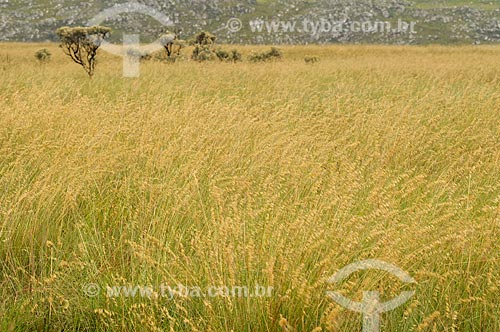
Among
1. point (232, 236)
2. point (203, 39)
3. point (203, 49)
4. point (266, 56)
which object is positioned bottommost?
point (232, 236)

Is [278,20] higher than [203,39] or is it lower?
higher

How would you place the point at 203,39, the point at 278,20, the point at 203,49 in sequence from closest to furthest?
1. the point at 203,49
2. the point at 203,39
3. the point at 278,20

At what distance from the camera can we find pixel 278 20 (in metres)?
62.2

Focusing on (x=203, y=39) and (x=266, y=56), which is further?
(x=203, y=39)

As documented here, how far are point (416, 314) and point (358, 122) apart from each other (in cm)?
393

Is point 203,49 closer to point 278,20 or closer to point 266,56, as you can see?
point 266,56

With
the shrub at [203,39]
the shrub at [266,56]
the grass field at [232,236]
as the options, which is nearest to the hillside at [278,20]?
the shrub at [203,39]

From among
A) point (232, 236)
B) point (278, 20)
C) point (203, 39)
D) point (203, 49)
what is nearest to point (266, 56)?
point (203, 49)

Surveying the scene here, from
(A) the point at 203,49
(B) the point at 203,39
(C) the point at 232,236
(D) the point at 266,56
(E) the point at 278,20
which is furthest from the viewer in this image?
(E) the point at 278,20

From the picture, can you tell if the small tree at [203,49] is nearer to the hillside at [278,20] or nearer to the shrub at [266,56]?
the shrub at [266,56]

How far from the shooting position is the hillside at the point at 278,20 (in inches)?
2281

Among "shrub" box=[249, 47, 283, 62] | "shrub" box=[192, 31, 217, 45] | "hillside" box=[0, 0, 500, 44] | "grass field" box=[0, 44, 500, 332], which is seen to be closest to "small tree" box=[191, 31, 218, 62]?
"shrub" box=[192, 31, 217, 45]

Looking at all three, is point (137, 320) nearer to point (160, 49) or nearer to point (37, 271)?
point (37, 271)

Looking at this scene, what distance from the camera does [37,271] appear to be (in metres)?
3.07
